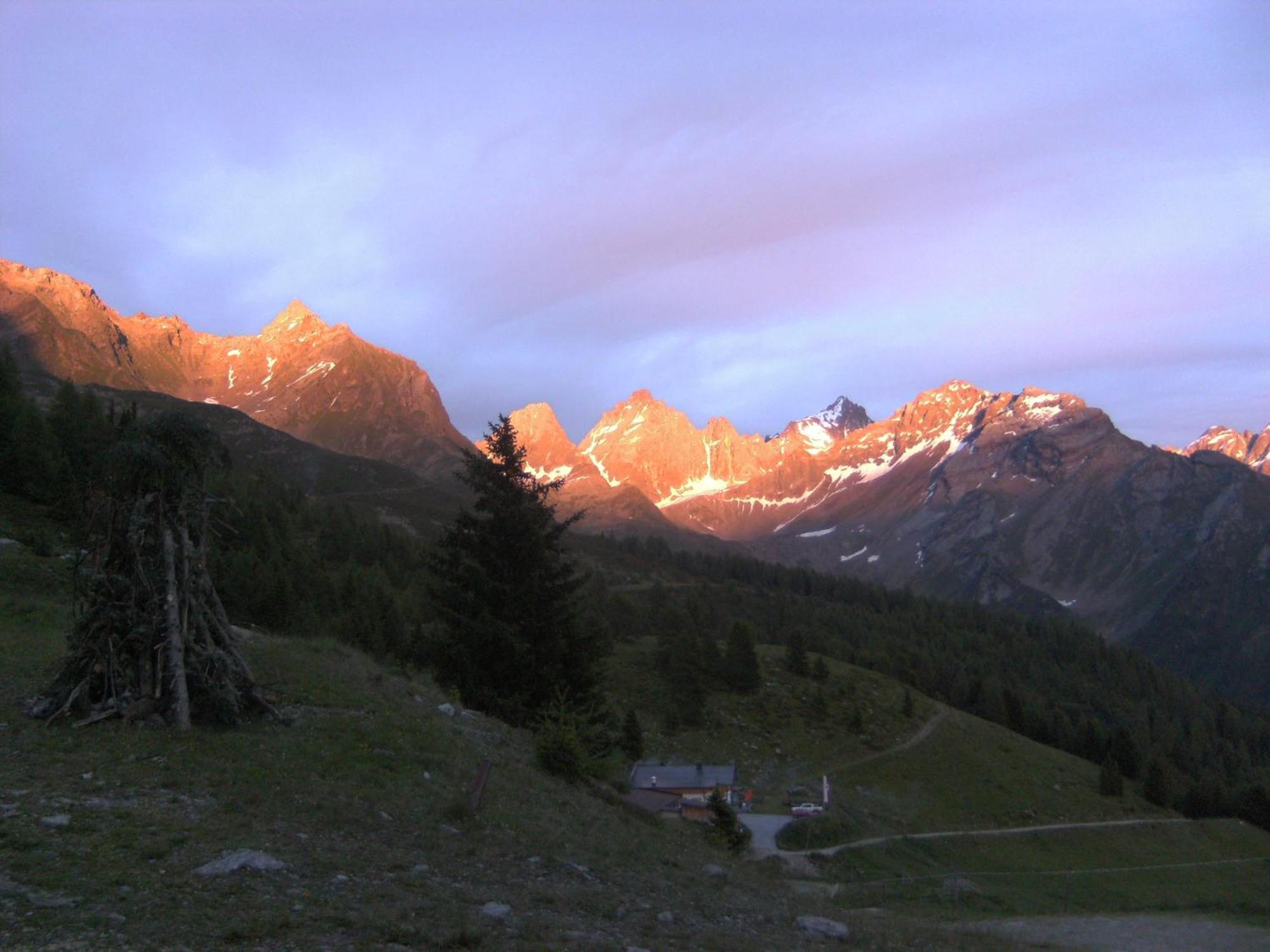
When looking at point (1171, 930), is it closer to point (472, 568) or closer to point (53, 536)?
point (472, 568)

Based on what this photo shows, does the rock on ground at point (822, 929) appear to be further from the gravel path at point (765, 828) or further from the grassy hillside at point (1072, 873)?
the gravel path at point (765, 828)

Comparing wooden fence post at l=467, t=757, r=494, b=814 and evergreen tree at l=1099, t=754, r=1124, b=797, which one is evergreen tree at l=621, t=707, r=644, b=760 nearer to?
wooden fence post at l=467, t=757, r=494, b=814

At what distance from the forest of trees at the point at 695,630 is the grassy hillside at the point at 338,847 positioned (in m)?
5.01

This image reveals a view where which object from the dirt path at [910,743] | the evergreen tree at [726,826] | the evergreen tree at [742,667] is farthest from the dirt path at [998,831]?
the evergreen tree at [742,667]

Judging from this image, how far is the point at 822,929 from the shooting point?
1348 cm

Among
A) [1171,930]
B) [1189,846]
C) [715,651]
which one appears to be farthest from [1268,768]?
[1171,930]

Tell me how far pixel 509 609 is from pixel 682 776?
3854cm

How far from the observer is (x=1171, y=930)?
23.8 m

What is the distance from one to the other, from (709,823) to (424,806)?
44.8 ft

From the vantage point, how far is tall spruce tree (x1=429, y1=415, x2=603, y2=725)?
1078 inches

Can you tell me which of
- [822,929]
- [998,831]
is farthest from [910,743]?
[822,929]

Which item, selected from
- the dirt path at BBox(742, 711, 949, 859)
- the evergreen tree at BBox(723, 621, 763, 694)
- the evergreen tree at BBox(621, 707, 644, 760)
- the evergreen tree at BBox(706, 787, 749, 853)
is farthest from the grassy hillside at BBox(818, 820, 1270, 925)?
the evergreen tree at BBox(723, 621, 763, 694)

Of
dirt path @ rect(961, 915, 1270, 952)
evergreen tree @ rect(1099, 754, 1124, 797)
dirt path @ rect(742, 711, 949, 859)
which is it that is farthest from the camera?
evergreen tree @ rect(1099, 754, 1124, 797)

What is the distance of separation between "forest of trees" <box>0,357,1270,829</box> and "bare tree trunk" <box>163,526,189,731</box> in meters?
1.99
